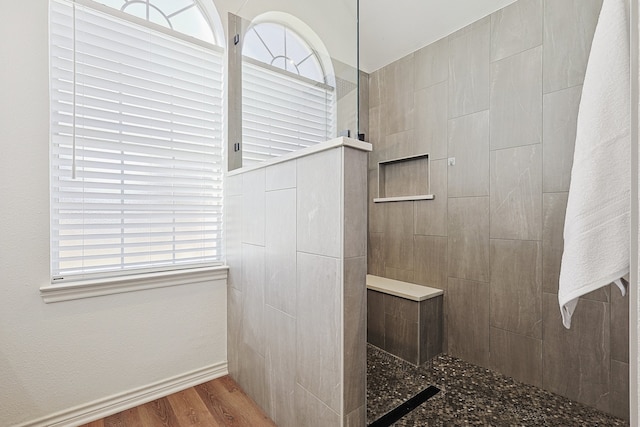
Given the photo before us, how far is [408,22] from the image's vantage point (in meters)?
2.31

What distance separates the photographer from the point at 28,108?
52.4 inches

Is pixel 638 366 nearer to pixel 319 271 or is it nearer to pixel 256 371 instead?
pixel 319 271

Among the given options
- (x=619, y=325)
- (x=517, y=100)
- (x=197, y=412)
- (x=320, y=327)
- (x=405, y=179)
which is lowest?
(x=197, y=412)

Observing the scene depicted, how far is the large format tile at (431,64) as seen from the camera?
2248 millimetres

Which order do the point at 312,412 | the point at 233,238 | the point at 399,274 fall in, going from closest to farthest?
the point at 312,412 → the point at 233,238 → the point at 399,274

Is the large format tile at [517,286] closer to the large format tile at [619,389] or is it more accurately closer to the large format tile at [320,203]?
the large format tile at [619,389]

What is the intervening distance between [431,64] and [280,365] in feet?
7.51

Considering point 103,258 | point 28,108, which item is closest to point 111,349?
point 103,258

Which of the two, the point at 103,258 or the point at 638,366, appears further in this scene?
the point at 103,258

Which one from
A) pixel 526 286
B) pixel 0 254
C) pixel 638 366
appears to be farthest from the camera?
pixel 526 286

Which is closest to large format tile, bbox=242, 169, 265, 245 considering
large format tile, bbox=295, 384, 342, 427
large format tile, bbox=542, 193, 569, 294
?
large format tile, bbox=295, 384, 342, 427

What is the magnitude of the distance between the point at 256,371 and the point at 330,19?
5.62ft

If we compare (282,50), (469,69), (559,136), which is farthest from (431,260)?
(282,50)

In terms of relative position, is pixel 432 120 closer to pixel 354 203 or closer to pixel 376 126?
pixel 376 126
